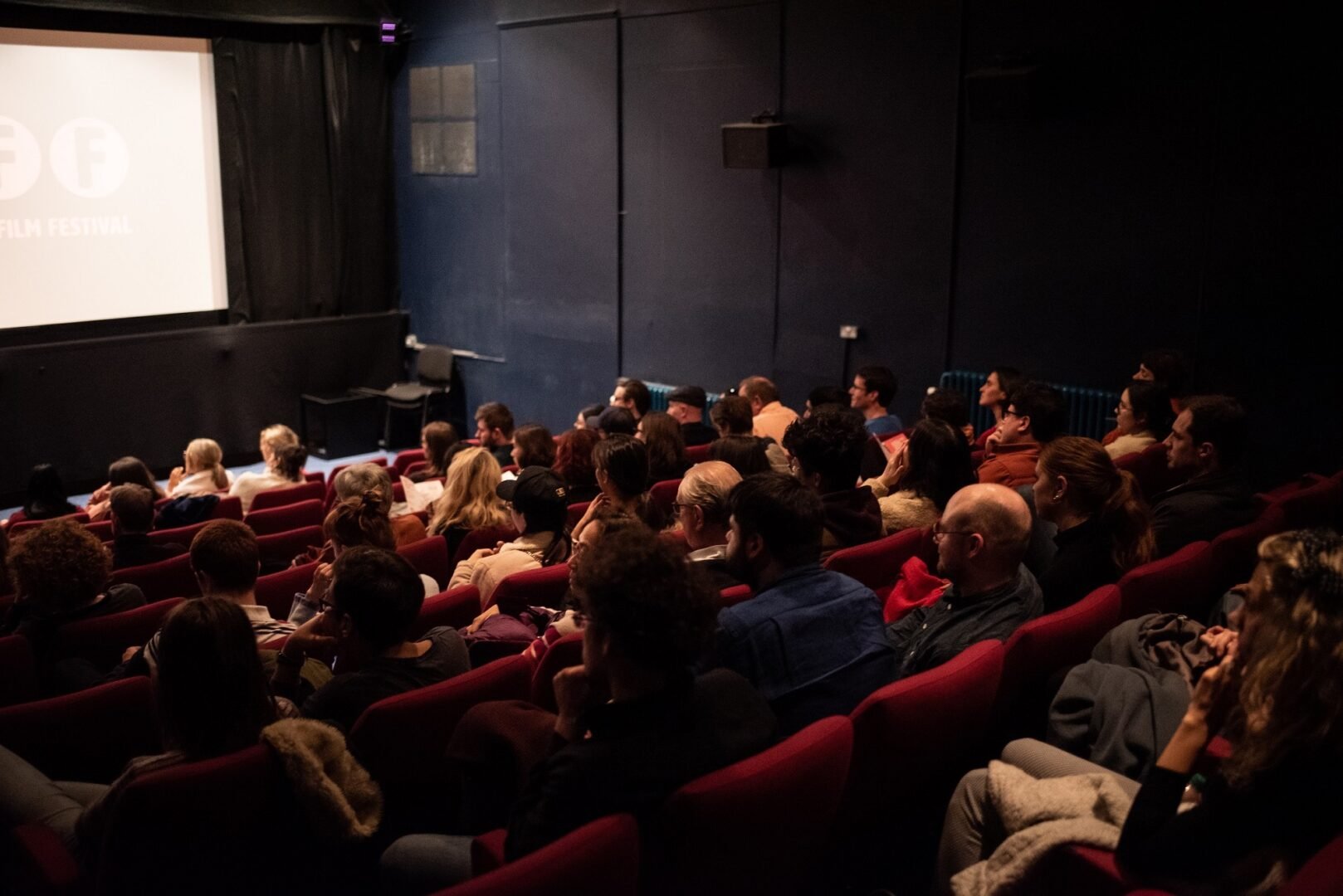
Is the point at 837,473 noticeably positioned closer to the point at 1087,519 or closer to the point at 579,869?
the point at 1087,519

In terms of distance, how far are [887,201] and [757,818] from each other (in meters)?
5.96

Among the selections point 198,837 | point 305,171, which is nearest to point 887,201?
point 305,171

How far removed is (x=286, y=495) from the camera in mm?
6270

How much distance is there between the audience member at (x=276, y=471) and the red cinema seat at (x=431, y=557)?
2.07m

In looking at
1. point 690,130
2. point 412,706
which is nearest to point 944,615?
→ point 412,706

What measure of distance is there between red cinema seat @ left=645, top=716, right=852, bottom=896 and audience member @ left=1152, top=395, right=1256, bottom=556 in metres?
2.09

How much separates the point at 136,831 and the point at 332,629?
723 mm

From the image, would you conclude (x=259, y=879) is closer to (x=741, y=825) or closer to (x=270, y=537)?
(x=741, y=825)

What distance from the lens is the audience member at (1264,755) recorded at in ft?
6.82

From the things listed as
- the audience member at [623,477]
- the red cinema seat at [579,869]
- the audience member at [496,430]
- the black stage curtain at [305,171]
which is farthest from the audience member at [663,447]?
the black stage curtain at [305,171]

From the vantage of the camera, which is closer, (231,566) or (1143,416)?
(231,566)

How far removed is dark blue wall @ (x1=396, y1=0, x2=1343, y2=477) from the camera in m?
6.31

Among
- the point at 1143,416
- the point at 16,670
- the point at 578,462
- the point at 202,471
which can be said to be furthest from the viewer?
the point at 202,471

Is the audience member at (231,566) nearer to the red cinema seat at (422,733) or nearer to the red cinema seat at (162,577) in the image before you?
the red cinema seat at (422,733)
